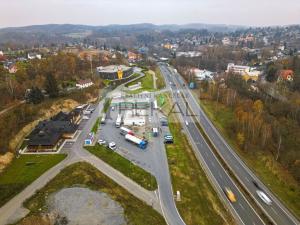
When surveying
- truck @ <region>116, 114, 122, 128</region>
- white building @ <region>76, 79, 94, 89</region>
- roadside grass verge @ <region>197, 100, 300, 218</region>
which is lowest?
roadside grass verge @ <region>197, 100, 300, 218</region>

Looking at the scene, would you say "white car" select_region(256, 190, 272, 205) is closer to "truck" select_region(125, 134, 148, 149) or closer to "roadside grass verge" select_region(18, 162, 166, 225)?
"roadside grass verge" select_region(18, 162, 166, 225)

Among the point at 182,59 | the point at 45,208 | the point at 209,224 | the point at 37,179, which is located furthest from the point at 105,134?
the point at 182,59

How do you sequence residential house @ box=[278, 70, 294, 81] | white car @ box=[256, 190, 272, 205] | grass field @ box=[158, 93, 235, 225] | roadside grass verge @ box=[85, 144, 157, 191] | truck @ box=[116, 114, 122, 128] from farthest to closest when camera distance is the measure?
residential house @ box=[278, 70, 294, 81] → truck @ box=[116, 114, 122, 128] → roadside grass verge @ box=[85, 144, 157, 191] → white car @ box=[256, 190, 272, 205] → grass field @ box=[158, 93, 235, 225]

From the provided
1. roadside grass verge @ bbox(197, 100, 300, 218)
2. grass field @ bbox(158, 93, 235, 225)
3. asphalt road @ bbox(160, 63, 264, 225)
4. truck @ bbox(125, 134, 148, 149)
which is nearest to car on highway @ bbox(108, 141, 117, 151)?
truck @ bbox(125, 134, 148, 149)

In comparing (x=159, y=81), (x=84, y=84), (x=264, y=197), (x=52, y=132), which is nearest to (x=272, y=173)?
(x=264, y=197)

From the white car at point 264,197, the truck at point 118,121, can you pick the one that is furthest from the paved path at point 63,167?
the white car at point 264,197

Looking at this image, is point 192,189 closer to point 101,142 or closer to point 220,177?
point 220,177

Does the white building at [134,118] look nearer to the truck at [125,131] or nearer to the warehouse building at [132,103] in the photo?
the truck at [125,131]
